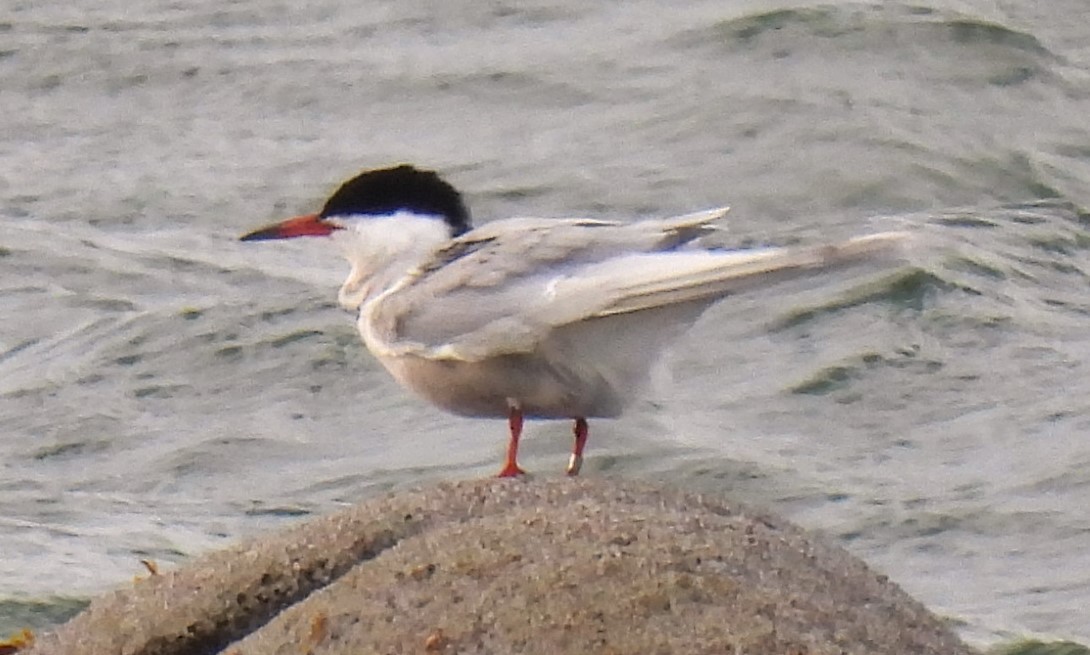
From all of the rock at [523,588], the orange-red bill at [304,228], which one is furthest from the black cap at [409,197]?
the rock at [523,588]

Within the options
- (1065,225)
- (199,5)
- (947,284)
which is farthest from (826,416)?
(199,5)

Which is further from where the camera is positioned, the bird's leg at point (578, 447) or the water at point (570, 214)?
the water at point (570, 214)

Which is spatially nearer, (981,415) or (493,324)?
(493,324)

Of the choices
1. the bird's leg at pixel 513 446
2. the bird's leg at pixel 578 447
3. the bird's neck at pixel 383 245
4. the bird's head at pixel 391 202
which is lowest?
the bird's leg at pixel 578 447

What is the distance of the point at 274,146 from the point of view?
468 inches

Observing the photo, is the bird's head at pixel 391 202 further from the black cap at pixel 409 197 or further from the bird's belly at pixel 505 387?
the bird's belly at pixel 505 387

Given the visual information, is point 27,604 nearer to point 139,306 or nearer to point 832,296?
point 139,306

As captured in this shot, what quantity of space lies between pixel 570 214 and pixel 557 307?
18.0 feet

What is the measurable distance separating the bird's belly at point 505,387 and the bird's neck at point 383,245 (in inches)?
16.1

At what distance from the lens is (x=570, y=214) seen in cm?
1094

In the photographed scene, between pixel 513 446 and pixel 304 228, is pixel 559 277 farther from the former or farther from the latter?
pixel 304 228

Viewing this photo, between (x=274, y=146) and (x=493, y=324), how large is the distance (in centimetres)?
656

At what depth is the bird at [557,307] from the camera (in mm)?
5352

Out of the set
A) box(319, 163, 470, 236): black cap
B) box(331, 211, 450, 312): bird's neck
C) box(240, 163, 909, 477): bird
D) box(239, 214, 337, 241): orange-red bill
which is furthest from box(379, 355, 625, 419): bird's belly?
box(239, 214, 337, 241): orange-red bill
